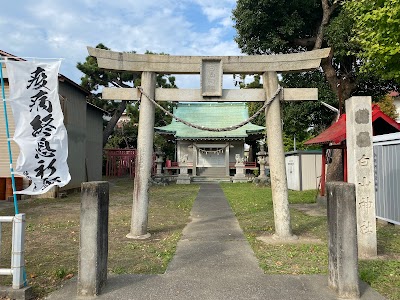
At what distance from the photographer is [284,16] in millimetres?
14688

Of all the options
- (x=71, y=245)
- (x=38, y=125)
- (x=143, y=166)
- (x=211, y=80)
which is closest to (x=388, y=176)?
(x=211, y=80)

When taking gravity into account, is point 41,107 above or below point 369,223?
above

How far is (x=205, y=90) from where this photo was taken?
7.35 metres

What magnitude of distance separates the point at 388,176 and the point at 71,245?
7.86 meters

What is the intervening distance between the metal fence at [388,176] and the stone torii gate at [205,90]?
8.68ft

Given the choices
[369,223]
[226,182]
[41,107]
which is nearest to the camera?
[41,107]

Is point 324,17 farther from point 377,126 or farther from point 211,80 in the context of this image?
point 211,80

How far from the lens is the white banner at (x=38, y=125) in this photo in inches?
177

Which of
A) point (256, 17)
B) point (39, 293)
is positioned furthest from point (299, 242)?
point (256, 17)

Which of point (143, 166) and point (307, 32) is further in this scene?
point (307, 32)

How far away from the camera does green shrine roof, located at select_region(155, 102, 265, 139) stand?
86.1 feet

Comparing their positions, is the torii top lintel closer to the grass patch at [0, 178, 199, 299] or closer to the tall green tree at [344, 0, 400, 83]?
the tall green tree at [344, 0, 400, 83]

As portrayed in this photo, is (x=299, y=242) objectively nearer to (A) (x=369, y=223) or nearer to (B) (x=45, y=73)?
(A) (x=369, y=223)

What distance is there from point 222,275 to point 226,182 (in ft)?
66.7
